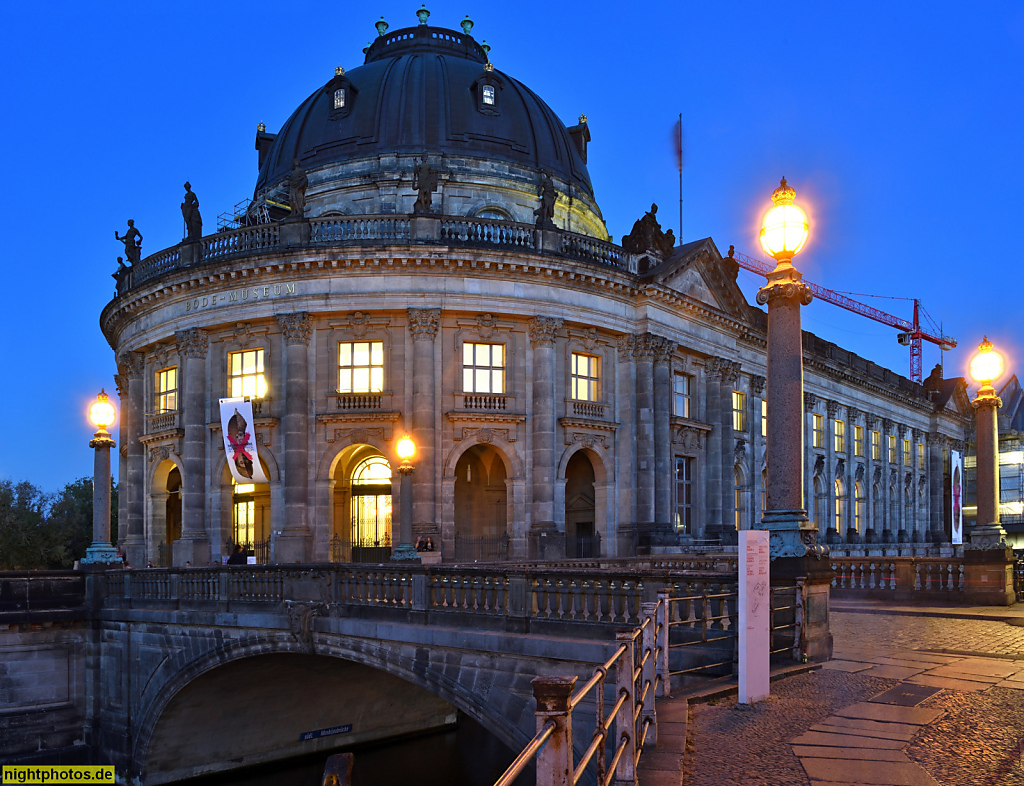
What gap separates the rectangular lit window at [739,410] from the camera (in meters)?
45.9

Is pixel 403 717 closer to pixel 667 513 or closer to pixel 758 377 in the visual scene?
pixel 667 513

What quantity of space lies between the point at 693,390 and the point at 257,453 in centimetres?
1983

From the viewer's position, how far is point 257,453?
34.5 meters

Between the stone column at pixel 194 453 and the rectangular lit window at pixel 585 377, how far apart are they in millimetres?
14809

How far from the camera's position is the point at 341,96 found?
4509cm

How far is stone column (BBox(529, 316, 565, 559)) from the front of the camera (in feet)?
113

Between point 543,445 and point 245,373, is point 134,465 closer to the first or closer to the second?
point 245,373

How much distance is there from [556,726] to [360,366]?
1225 inches

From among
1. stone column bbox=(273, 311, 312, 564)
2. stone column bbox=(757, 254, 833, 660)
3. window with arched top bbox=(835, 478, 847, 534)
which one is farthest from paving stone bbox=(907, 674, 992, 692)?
window with arched top bbox=(835, 478, 847, 534)

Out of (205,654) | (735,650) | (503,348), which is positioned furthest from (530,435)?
(735,650)

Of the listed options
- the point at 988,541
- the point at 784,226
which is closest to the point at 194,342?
the point at 784,226

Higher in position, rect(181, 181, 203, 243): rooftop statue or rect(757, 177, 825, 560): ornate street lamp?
rect(181, 181, 203, 243): rooftop statue

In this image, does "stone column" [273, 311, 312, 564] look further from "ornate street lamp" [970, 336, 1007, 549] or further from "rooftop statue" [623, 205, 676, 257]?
"ornate street lamp" [970, 336, 1007, 549]

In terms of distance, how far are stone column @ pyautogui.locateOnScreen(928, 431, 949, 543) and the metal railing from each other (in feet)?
236
